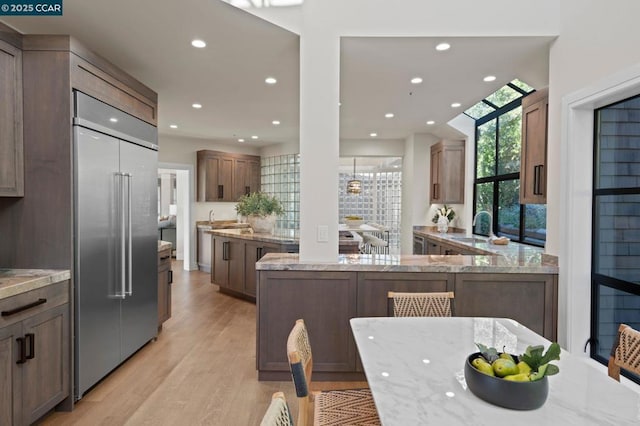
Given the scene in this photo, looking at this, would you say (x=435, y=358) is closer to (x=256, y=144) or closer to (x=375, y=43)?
(x=375, y=43)

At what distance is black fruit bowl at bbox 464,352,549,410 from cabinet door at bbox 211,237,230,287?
4426 mm

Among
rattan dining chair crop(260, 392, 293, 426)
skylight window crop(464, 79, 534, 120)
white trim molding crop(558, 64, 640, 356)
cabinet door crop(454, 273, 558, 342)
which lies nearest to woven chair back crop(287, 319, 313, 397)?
rattan dining chair crop(260, 392, 293, 426)

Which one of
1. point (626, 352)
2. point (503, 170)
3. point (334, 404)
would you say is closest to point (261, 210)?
point (503, 170)

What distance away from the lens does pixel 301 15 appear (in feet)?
8.91

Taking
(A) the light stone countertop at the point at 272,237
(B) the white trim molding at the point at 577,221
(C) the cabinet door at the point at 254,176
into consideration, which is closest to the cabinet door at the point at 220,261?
(A) the light stone countertop at the point at 272,237

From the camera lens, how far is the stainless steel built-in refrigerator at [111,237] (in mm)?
2389

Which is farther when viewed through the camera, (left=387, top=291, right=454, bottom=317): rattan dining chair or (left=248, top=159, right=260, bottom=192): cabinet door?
(left=248, top=159, right=260, bottom=192): cabinet door

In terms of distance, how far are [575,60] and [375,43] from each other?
1445mm

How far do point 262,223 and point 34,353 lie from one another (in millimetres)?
3136

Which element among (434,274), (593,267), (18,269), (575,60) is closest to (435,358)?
(434,274)

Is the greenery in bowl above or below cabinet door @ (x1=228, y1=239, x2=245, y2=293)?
above

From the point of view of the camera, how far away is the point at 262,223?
4.98 m

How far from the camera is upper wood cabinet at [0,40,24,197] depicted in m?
2.15

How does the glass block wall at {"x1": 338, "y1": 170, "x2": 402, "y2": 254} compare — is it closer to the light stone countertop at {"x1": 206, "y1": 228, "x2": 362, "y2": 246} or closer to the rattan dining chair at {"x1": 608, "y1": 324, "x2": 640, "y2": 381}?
the light stone countertop at {"x1": 206, "y1": 228, "x2": 362, "y2": 246}
